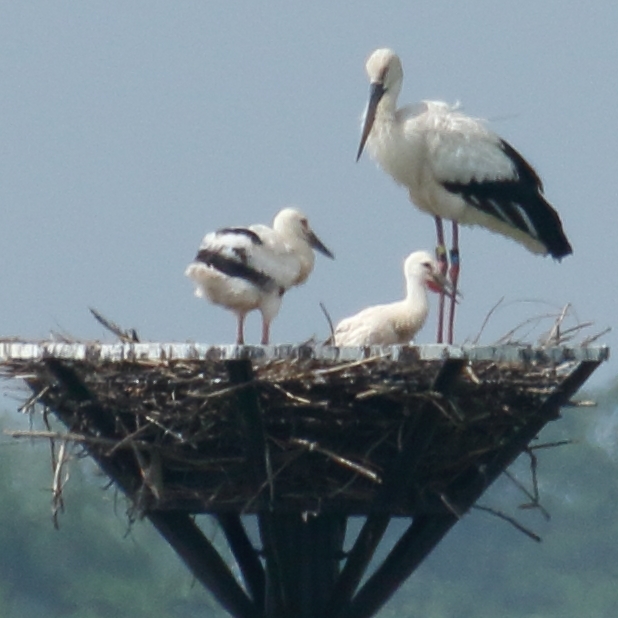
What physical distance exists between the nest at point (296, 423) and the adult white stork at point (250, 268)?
2440mm

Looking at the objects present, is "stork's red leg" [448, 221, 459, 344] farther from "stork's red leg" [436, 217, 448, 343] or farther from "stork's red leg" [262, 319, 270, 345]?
"stork's red leg" [262, 319, 270, 345]

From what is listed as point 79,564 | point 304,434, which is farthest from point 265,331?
point 79,564

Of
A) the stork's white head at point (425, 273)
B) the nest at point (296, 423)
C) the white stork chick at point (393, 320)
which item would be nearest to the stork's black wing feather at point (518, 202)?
the stork's white head at point (425, 273)

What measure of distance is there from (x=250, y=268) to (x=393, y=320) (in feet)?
2.39

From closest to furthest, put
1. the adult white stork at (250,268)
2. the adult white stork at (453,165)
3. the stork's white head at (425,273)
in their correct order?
the adult white stork at (250,268), the stork's white head at (425,273), the adult white stork at (453,165)

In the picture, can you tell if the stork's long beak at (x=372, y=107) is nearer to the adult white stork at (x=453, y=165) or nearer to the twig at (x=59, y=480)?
the adult white stork at (x=453, y=165)

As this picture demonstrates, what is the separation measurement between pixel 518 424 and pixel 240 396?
111 centimetres

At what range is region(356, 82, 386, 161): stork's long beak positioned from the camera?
40.7 ft

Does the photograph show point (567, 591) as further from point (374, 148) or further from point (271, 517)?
point (271, 517)

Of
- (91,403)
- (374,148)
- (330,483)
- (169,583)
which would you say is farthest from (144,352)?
(169,583)

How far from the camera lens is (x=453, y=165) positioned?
1239 cm

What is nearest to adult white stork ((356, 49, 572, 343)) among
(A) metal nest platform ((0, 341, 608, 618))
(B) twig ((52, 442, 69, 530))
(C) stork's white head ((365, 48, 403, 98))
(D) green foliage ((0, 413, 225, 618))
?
(C) stork's white head ((365, 48, 403, 98))

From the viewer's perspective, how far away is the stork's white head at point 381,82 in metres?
12.4

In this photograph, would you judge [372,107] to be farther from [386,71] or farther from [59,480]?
[59,480]
